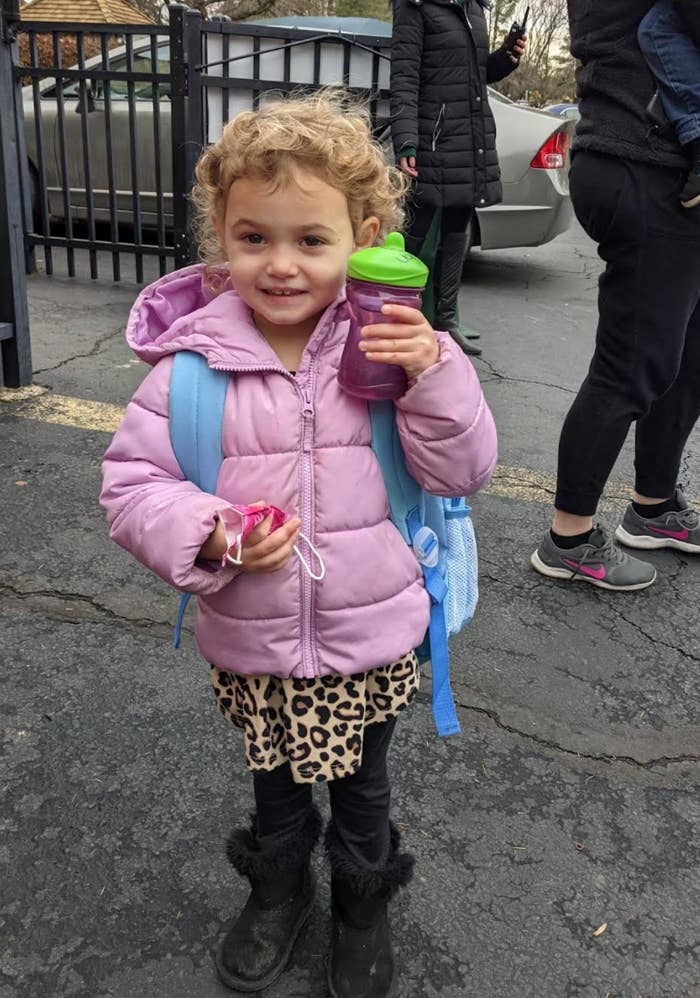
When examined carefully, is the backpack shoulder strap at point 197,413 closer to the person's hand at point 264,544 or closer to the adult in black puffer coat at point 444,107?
the person's hand at point 264,544

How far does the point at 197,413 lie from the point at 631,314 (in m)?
1.59

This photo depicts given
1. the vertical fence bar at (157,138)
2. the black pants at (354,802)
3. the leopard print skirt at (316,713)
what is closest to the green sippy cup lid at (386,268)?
the leopard print skirt at (316,713)

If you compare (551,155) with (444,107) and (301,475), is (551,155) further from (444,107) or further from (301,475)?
(301,475)

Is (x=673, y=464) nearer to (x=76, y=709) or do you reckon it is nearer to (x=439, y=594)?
(x=439, y=594)

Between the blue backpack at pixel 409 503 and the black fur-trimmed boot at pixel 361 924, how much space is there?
0.94ft

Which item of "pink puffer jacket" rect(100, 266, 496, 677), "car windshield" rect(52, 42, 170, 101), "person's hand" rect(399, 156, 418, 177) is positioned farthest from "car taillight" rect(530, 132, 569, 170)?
"pink puffer jacket" rect(100, 266, 496, 677)

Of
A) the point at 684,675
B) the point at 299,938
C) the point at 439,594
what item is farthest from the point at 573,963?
the point at 684,675

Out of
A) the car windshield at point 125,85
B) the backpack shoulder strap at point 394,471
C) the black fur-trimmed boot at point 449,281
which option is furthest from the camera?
the car windshield at point 125,85

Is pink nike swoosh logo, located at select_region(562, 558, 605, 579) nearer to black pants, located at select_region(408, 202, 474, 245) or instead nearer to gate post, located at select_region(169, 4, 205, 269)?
black pants, located at select_region(408, 202, 474, 245)

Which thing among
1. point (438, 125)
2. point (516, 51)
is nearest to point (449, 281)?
point (438, 125)

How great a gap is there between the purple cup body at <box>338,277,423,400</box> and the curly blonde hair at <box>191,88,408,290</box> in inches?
7.7

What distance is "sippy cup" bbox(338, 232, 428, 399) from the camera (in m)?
1.18

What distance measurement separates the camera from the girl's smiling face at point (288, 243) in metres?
1.27

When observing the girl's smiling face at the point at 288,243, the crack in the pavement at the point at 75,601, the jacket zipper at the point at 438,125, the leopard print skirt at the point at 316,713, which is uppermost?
the girl's smiling face at the point at 288,243
